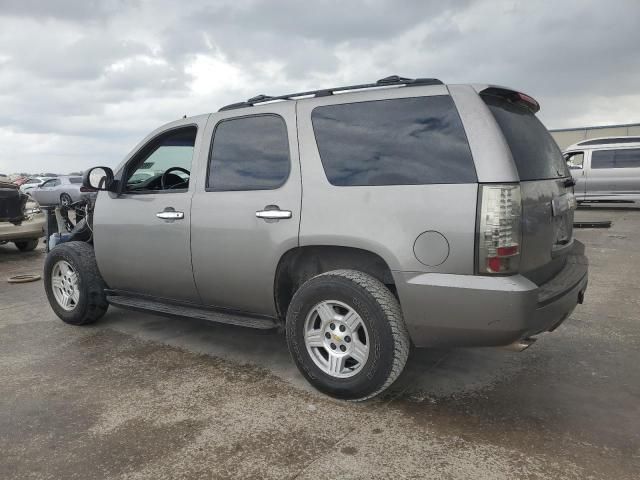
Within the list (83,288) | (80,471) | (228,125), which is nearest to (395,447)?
(80,471)

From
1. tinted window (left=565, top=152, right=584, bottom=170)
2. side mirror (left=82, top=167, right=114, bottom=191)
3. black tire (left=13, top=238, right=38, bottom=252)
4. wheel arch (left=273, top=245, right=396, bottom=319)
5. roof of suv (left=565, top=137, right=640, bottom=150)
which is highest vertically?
roof of suv (left=565, top=137, right=640, bottom=150)

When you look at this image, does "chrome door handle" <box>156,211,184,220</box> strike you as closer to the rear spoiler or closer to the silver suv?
the silver suv

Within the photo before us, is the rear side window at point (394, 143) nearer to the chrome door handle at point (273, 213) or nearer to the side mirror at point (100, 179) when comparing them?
the chrome door handle at point (273, 213)

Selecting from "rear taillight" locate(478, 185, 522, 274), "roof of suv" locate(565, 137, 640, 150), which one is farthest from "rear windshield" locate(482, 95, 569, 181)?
"roof of suv" locate(565, 137, 640, 150)

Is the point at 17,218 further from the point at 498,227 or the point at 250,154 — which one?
the point at 498,227

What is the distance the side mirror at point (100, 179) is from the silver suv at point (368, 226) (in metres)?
0.43

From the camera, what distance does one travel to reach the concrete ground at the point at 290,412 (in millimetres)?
2500

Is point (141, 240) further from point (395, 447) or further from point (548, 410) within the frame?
point (548, 410)

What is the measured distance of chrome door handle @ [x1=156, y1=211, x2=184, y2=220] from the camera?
12.6 feet

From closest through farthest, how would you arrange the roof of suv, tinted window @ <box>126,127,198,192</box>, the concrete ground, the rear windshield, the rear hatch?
the concrete ground
the rear hatch
the rear windshield
tinted window @ <box>126,127,198,192</box>
the roof of suv

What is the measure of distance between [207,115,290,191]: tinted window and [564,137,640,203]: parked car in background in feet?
45.0

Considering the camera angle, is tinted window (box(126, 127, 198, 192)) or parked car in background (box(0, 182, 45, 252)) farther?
parked car in background (box(0, 182, 45, 252))

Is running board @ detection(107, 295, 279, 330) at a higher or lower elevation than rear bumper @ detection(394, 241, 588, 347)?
lower

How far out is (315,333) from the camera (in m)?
3.22
